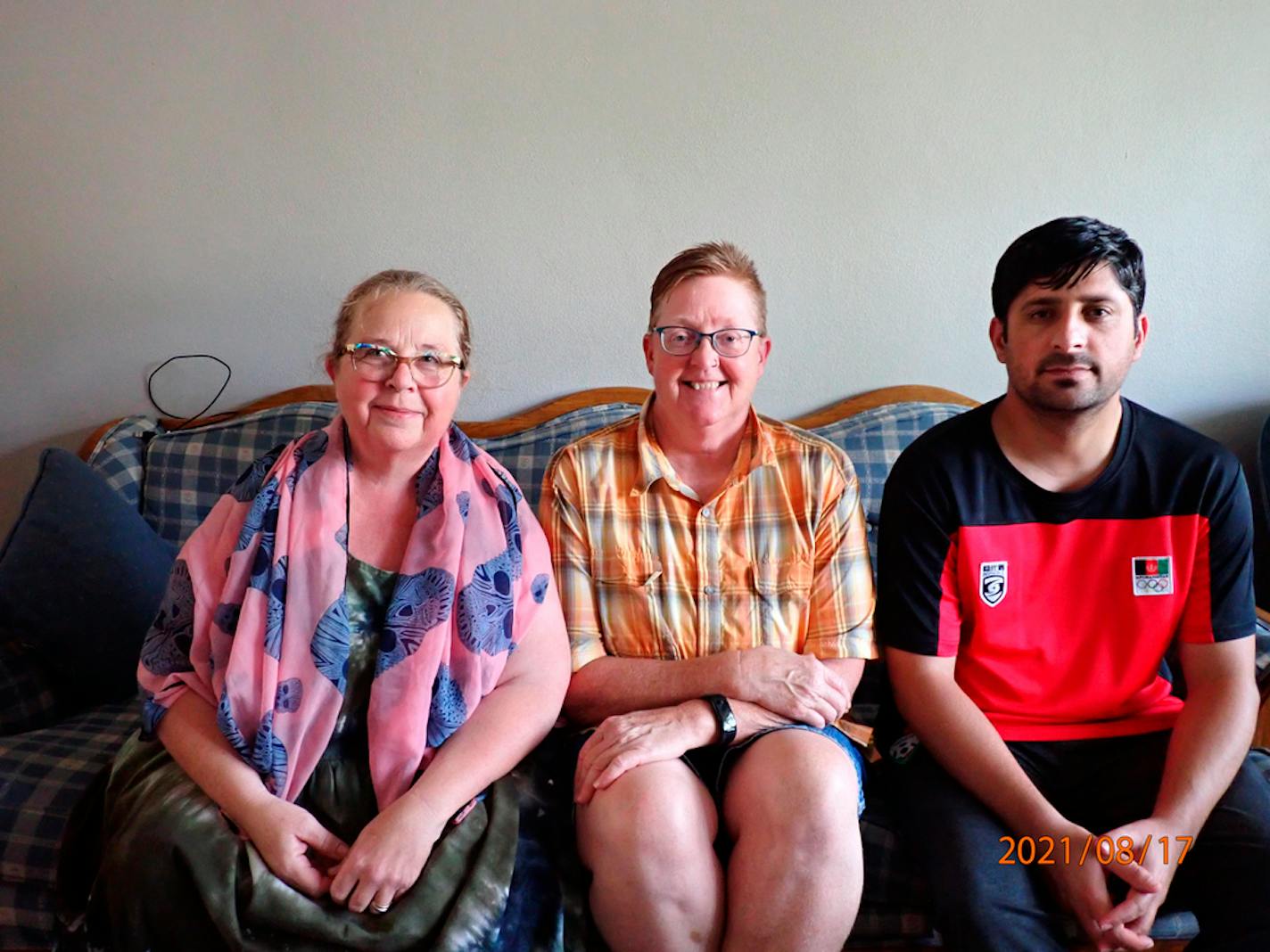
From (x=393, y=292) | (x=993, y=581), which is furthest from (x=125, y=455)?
(x=993, y=581)

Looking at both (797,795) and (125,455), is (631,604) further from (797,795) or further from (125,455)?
(125,455)

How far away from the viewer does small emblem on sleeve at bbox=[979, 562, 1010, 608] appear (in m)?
1.56

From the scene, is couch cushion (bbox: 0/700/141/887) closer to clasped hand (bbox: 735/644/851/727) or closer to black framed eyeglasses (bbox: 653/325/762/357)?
clasped hand (bbox: 735/644/851/727)

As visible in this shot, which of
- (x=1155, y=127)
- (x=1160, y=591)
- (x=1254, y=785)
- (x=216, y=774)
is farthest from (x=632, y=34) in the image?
(x=1254, y=785)

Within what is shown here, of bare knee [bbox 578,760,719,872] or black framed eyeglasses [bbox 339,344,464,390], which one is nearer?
bare knee [bbox 578,760,719,872]

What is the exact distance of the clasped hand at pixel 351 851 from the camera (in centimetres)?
130

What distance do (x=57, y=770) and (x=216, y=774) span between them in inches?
19.1

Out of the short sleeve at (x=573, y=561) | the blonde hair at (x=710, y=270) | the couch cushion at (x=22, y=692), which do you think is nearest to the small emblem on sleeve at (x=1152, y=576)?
the blonde hair at (x=710, y=270)

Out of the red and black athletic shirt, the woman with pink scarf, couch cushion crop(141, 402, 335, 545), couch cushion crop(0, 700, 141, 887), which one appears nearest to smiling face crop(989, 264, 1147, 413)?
the red and black athletic shirt

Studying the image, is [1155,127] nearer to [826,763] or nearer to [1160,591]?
[1160,591]

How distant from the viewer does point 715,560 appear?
64.1 inches

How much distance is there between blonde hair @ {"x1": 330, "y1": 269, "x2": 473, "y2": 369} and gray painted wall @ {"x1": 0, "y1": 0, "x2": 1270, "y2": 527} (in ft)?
2.66

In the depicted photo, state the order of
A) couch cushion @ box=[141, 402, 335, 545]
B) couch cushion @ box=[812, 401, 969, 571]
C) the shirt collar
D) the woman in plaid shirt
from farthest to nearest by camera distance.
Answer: couch cushion @ box=[141, 402, 335, 545] → couch cushion @ box=[812, 401, 969, 571] → the shirt collar → the woman in plaid shirt

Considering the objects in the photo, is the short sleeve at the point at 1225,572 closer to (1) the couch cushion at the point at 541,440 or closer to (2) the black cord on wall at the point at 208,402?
(1) the couch cushion at the point at 541,440
